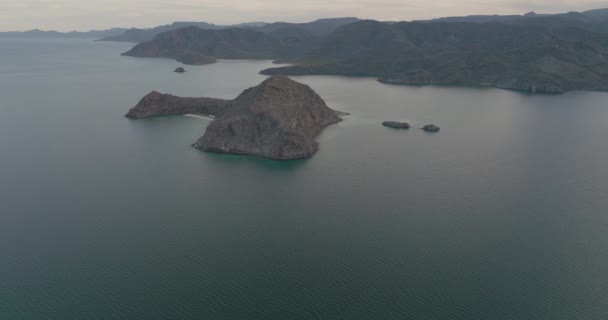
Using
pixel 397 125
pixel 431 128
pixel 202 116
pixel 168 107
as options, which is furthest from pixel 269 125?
pixel 168 107

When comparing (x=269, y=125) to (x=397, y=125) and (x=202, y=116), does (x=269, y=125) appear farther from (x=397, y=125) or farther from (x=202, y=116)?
(x=202, y=116)

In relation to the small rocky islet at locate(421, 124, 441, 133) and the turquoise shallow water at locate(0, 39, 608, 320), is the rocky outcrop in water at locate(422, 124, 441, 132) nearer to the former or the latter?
the small rocky islet at locate(421, 124, 441, 133)

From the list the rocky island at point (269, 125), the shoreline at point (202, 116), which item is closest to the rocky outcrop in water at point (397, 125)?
the rocky island at point (269, 125)

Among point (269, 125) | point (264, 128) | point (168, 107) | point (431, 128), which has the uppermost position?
point (168, 107)

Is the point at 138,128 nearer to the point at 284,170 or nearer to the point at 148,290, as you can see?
the point at 284,170

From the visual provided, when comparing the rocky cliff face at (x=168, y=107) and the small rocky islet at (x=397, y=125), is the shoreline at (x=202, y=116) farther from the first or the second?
A: the small rocky islet at (x=397, y=125)
